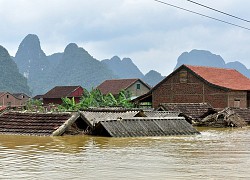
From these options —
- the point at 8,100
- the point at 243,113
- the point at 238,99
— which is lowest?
the point at 243,113

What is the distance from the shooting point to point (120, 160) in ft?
35.7

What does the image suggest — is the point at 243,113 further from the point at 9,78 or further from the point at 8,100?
the point at 9,78

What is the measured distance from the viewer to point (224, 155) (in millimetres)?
12031

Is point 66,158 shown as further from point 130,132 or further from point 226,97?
point 226,97

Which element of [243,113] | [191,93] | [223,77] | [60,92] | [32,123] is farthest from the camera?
[60,92]

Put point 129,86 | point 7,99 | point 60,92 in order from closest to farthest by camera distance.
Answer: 1. point 129,86
2. point 60,92
3. point 7,99

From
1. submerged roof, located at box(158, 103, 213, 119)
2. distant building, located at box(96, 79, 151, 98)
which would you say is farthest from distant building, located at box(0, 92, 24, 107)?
submerged roof, located at box(158, 103, 213, 119)

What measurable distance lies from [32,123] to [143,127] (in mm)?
4903

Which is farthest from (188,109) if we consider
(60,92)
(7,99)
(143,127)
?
(7,99)

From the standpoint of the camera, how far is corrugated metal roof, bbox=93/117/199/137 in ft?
59.5

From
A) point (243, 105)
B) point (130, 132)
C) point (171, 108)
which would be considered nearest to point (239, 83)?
point (243, 105)

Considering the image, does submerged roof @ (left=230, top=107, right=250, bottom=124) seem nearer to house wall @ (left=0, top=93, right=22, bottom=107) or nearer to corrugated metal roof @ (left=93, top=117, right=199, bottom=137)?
corrugated metal roof @ (left=93, top=117, right=199, bottom=137)

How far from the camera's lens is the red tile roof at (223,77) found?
3909cm

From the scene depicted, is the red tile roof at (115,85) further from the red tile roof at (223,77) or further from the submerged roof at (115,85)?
the red tile roof at (223,77)
